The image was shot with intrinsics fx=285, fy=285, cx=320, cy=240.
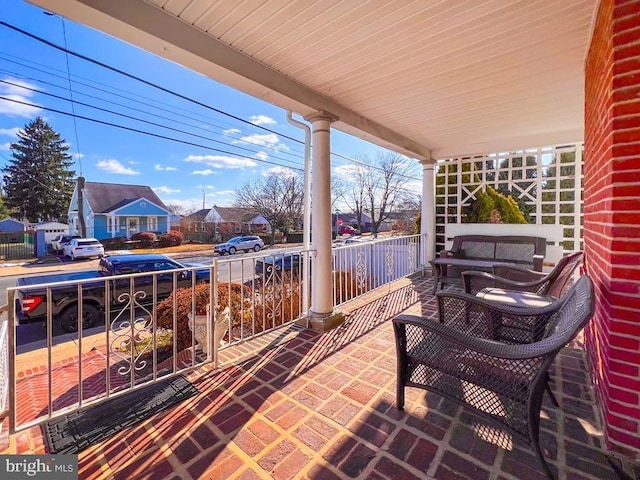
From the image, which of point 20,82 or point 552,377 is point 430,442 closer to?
point 552,377

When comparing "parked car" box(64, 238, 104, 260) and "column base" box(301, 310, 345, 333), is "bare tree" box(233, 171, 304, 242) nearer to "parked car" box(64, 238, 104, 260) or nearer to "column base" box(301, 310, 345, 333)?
"parked car" box(64, 238, 104, 260)

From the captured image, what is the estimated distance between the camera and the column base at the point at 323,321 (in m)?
3.04

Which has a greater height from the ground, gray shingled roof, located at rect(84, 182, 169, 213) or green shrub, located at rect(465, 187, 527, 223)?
gray shingled roof, located at rect(84, 182, 169, 213)

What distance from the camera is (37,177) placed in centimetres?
2405

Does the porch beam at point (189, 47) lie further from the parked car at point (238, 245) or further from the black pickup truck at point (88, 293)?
the parked car at point (238, 245)

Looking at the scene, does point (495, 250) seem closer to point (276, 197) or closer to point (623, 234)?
point (623, 234)

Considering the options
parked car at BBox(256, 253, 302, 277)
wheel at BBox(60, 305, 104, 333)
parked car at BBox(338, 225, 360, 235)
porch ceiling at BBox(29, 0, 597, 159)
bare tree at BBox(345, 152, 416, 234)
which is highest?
bare tree at BBox(345, 152, 416, 234)

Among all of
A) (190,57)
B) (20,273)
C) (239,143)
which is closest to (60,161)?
(20,273)

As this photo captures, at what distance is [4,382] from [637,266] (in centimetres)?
342

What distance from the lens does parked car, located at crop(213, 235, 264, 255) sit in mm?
19312

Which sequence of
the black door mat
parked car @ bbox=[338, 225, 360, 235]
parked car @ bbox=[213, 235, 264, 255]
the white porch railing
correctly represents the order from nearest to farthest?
the black door mat < the white porch railing < parked car @ bbox=[213, 235, 264, 255] < parked car @ bbox=[338, 225, 360, 235]

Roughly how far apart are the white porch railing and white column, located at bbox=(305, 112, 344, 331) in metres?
0.20

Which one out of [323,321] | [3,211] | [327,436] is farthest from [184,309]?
[3,211]

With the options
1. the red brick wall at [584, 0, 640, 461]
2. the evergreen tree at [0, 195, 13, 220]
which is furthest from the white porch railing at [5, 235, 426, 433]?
the evergreen tree at [0, 195, 13, 220]
